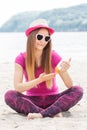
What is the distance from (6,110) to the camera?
6.25m

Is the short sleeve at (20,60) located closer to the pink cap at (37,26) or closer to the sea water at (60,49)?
the pink cap at (37,26)

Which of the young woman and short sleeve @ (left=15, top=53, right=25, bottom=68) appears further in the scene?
short sleeve @ (left=15, top=53, right=25, bottom=68)

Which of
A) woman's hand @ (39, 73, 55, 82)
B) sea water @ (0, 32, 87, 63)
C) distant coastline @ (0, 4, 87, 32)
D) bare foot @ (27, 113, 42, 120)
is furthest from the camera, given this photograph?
distant coastline @ (0, 4, 87, 32)

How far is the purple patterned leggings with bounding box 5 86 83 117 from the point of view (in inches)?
220

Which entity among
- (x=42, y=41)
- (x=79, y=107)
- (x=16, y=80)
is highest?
(x=42, y=41)

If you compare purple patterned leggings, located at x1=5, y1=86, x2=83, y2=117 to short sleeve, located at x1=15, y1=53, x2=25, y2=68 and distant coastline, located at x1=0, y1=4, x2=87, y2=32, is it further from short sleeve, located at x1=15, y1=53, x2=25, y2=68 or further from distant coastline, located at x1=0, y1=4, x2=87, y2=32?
distant coastline, located at x1=0, y1=4, x2=87, y2=32

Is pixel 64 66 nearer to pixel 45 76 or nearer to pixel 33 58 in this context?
pixel 45 76

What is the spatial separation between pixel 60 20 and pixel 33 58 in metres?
150

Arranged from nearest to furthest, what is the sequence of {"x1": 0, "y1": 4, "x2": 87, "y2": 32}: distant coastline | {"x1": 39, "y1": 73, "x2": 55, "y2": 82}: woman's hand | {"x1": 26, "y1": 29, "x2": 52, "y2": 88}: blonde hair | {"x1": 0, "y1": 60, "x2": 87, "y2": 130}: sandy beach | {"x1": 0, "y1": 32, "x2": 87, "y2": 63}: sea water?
1. {"x1": 0, "y1": 60, "x2": 87, "y2": 130}: sandy beach
2. {"x1": 39, "y1": 73, "x2": 55, "y2": 82}: woman's hand
3. {"x1": 26, "y1": 29, "x2": 52, "y2": 88}: blonde hair
4. {"x1": 0, "y1": 32, "x2": 87, "y2": 63}: sea water
5. {"x1": 0, "y1": 4, "x2": 87, "y2": 32}: distant coastline

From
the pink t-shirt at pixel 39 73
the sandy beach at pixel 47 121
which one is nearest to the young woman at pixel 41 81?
the pink t-shirt at pixel 39 73

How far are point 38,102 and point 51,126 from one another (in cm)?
84

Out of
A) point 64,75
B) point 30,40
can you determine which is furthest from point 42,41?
point 64,75

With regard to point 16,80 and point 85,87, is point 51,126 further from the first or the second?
point 85,87

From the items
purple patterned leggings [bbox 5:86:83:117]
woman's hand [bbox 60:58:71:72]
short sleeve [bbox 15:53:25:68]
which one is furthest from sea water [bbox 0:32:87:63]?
woman's hand [bbox 60:58:71:72]
